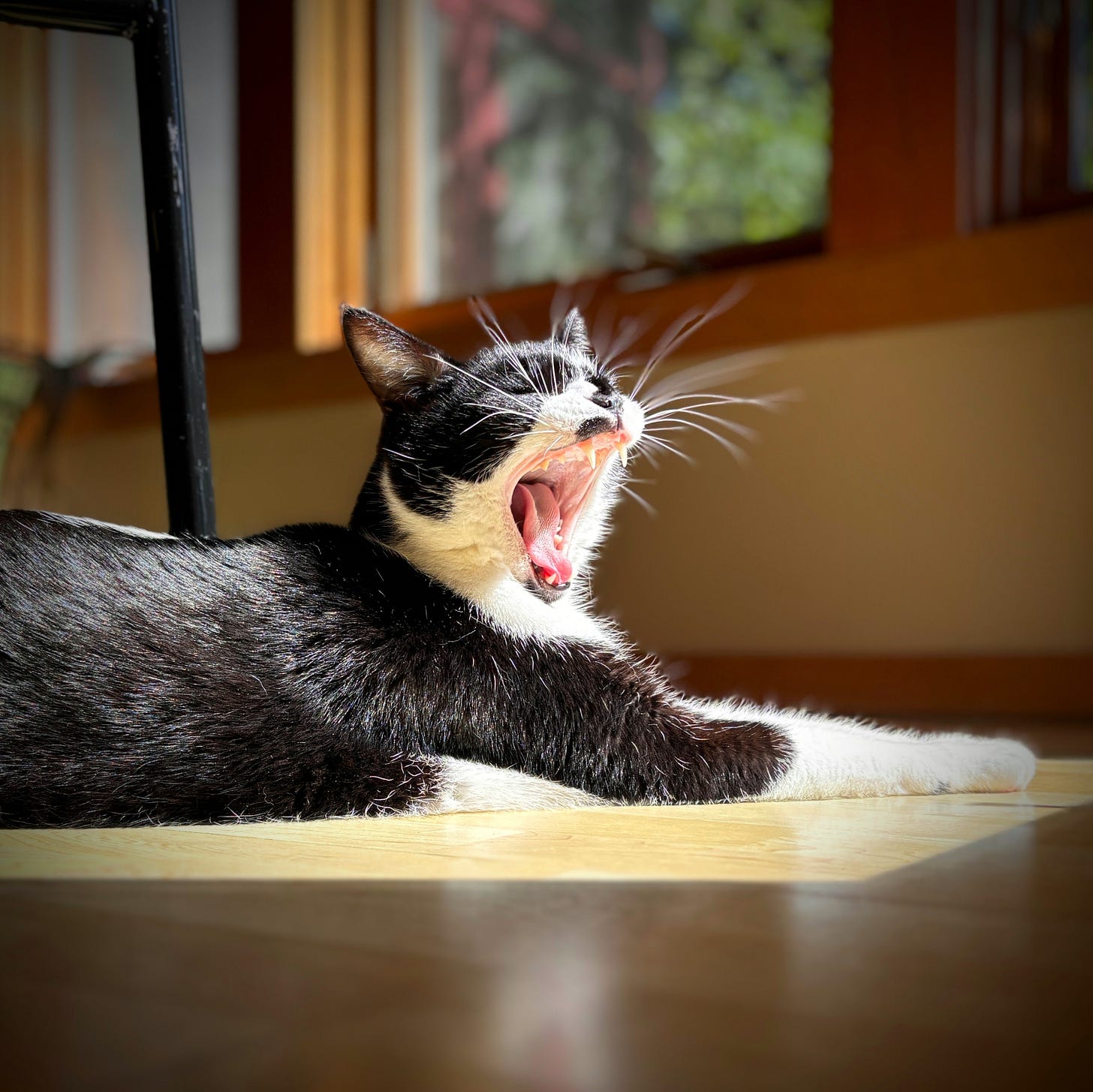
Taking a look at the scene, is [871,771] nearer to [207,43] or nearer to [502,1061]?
[502,1061]

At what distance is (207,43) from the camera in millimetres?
3094

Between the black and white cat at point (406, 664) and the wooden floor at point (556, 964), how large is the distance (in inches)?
4.9

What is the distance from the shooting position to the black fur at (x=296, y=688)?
88cm

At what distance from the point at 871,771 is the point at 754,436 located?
1.27 m

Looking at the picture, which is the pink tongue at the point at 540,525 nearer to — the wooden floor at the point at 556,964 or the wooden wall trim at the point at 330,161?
the wooden floor at the point at 556,964

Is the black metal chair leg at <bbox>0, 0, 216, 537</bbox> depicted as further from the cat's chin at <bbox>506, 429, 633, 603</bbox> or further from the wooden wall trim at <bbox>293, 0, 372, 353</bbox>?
the wooden wall trim at <bbox>293, 0, 372, 353</bbox>

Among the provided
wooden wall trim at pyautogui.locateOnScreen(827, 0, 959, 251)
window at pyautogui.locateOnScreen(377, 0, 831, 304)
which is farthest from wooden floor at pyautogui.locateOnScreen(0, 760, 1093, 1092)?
window at pyautogui.locateOnScreen(377, 0, 831, 304)

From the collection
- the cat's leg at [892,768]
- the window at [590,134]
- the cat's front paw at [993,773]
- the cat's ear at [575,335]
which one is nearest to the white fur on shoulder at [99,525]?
the cat's ear at [575,335]

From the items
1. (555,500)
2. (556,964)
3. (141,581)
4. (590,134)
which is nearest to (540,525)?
(555,500)

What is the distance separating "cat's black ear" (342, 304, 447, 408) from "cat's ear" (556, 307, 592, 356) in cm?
16

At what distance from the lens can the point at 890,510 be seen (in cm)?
205

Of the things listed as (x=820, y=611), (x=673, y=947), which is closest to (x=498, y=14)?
(x=820, y=611)

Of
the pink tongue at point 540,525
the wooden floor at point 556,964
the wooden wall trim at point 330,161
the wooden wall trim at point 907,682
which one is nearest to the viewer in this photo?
the wooden floor at point 556,964

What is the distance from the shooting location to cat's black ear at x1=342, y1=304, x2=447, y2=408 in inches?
42.3
